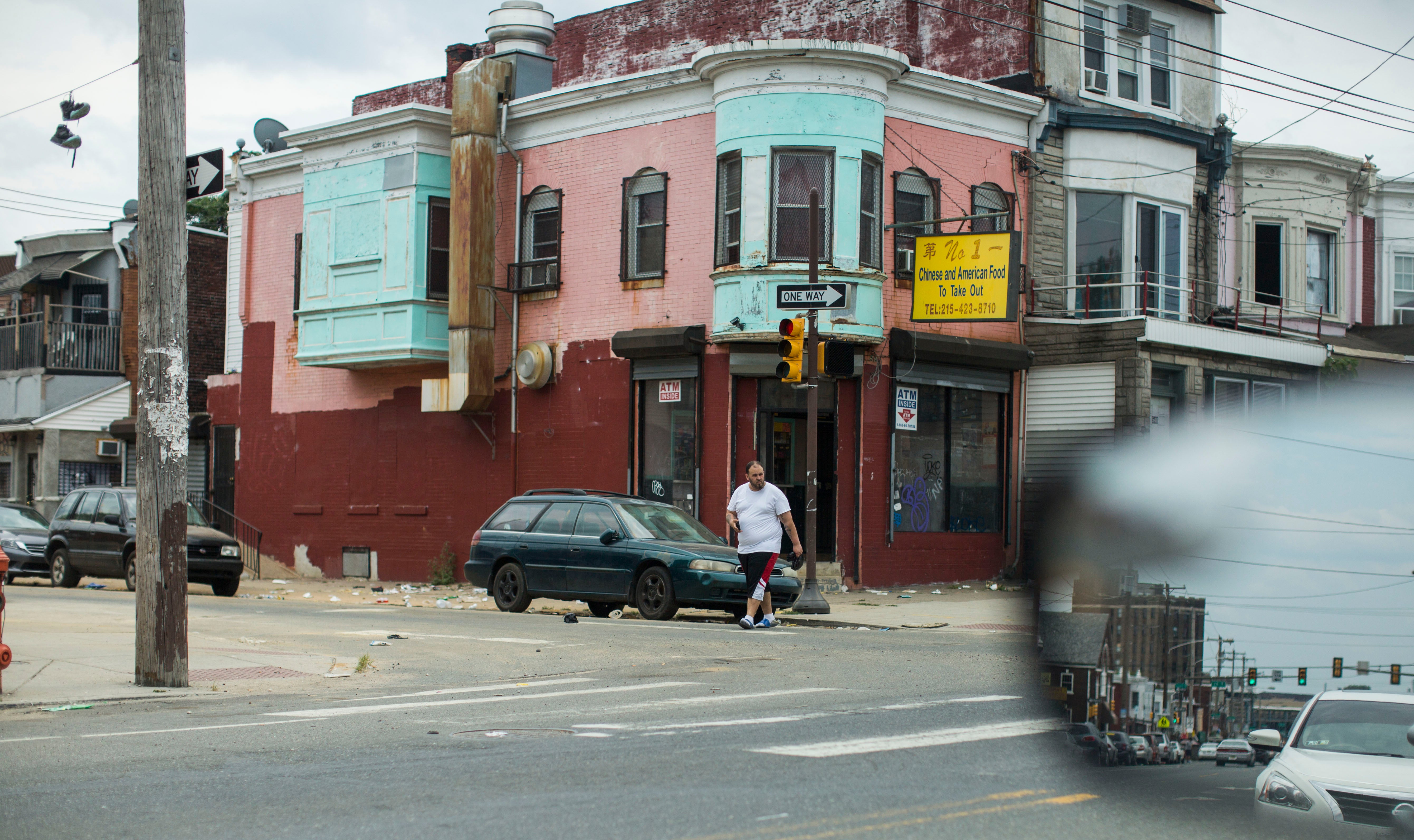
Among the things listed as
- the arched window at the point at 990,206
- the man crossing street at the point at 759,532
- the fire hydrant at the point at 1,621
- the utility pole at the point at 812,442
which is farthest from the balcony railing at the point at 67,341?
the fire hydrant at the point at 1,621

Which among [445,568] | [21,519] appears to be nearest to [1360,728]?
[445,568]

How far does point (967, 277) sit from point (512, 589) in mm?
8114

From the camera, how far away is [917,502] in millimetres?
21844

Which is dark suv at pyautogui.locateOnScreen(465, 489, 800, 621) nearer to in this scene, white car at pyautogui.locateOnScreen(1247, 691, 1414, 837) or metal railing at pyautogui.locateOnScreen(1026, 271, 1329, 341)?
metal railing at pyautogui.locateOnScreen(1026, 271, 1329, 341)

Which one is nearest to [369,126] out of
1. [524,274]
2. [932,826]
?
[524,274]

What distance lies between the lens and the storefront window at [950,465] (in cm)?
2175

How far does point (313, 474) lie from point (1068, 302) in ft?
48.3

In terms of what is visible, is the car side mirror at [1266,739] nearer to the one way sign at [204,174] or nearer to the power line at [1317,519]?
the power line at [1317,519]

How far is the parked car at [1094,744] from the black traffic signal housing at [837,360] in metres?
14.3

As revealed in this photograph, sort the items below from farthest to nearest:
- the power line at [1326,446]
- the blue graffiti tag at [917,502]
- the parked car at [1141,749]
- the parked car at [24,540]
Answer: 1. the parked car at [24,540]
2. the blue graffiti tag at [917,502]
3. the parked car at [1141,749]
4. the power line at [1326,446]

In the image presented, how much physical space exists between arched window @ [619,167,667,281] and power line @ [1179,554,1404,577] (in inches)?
811

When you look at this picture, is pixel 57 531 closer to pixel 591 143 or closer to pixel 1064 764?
pixel 591 143

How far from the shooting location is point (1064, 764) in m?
2.42

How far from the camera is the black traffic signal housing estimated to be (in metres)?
16.5
